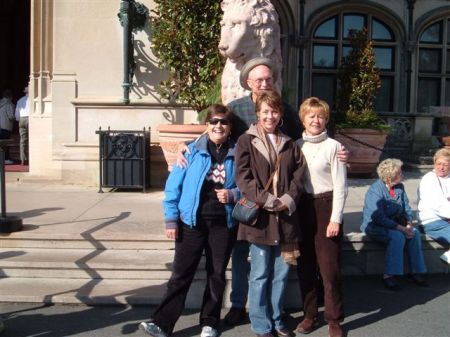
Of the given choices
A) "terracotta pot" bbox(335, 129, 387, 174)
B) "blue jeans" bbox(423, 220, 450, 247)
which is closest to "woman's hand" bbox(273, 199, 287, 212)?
"blue jeans" bbox(423, 220, 450, 247)

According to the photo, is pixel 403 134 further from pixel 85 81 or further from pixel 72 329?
pixel 72 329

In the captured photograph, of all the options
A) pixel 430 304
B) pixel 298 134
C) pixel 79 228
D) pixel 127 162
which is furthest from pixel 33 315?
pixel 127 162

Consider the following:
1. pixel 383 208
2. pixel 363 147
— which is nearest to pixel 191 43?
pixel 363 147

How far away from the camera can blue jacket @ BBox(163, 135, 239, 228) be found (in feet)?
12.6

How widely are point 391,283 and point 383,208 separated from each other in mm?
691

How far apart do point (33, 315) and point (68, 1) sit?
628 cm

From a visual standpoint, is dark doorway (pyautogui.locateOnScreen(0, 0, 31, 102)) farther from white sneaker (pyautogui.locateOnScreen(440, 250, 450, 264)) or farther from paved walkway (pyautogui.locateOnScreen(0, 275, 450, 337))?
white sneaker (pyautogui.locateOnScreen(440, 250, 450, 264))

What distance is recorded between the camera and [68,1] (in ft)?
30.0

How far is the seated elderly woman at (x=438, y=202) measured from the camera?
5.54 m

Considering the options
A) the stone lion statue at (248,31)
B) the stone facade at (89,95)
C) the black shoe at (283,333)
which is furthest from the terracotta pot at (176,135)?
the black shoe at (283,333)

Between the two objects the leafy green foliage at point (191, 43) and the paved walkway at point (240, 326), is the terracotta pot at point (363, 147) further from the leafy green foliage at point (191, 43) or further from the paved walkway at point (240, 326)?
the paved walkway at point (240, 326)

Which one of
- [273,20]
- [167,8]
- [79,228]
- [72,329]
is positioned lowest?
[72,329]

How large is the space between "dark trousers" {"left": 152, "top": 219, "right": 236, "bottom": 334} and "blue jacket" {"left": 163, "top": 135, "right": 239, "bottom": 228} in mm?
94

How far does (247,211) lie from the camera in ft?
12.2
